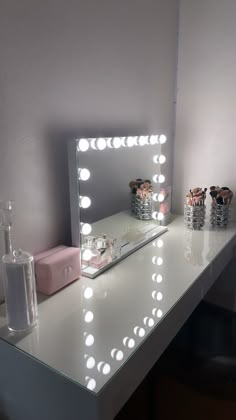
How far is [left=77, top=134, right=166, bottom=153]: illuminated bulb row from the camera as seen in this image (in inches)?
40.3

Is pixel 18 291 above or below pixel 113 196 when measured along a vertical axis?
below

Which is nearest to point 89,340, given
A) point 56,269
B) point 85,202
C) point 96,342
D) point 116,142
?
point 96,342

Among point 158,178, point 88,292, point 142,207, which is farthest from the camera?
point 158,178

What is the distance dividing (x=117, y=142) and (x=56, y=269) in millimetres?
535

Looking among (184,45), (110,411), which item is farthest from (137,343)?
(184,45)

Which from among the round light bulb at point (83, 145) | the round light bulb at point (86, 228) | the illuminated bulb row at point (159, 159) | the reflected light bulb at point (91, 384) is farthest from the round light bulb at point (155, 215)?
the reflected light bulb at point (91, 384)

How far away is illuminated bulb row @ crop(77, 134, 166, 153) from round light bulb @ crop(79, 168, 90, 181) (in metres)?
0.07

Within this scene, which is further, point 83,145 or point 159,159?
point 159,159

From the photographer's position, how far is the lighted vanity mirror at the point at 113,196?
1.04m

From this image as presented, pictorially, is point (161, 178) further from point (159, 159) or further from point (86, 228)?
point (86, 228)

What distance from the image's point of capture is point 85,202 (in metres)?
1.07

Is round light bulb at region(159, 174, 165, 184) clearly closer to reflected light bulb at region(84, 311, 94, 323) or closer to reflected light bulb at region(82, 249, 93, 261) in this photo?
reflected light bulb at region(82, 249, 93, 261)

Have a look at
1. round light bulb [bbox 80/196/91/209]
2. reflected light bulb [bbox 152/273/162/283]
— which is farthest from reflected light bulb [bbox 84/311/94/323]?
round light bulb [bbox 80/196/91/209]

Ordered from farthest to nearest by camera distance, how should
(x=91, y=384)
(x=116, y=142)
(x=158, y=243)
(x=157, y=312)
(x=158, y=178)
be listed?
1. (x=158, y=178)
2. (x=158, y=243)
3. (x=116, y=142)
4. (x=157, y=312)
5. (x=91, y=384)
